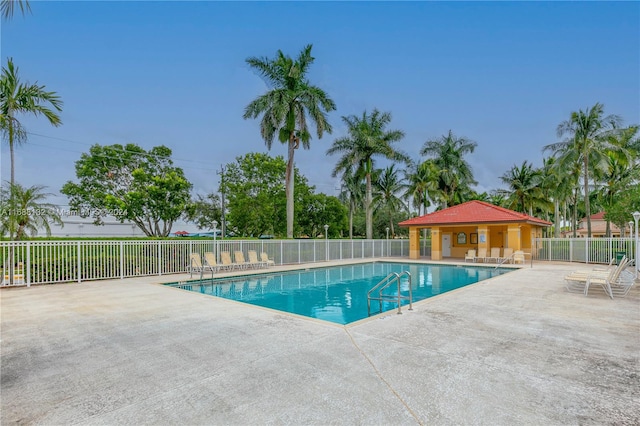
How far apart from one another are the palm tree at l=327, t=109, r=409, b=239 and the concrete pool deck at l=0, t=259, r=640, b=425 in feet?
73.4

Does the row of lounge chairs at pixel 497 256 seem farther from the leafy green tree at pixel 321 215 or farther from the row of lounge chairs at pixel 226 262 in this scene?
the leafy green tree at pixel 321 215

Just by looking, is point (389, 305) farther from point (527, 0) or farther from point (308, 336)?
point (527, 0)

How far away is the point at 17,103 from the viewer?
487 inches

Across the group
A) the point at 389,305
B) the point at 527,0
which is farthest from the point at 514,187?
the point at 389,305

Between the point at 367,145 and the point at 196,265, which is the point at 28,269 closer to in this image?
the point at 196,265

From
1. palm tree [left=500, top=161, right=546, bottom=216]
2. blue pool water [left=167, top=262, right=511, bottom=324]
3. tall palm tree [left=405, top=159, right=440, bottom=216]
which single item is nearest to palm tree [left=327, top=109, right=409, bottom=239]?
tall palm tree [left=405, top=159, right=440, bottom=216]

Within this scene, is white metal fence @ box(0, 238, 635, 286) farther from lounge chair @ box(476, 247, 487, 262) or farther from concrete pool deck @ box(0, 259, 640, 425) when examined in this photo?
lounge chair @ box(476, 247, 487, 262)

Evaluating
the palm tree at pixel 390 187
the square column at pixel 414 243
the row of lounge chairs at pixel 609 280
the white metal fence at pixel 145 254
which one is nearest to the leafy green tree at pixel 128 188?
the white metal fence at pixel 145 254

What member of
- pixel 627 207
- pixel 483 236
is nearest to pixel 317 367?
pixel 483 236

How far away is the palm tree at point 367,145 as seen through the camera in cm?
2875

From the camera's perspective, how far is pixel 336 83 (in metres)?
26.5

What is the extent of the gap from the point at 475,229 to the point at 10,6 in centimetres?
2652

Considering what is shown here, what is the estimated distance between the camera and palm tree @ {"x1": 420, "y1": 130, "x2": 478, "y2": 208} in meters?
33.4

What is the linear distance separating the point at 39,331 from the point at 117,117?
29418mm
